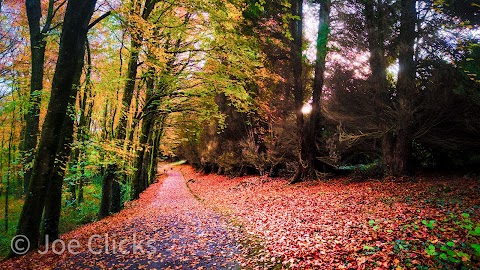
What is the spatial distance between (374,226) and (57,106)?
25.3 feet

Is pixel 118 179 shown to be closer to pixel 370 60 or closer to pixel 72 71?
pixel 72 71

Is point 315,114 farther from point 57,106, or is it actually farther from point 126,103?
point 57,106

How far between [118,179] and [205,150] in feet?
52.3

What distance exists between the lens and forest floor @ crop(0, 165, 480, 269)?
180 inches

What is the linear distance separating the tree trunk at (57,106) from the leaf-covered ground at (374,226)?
18.0 ft

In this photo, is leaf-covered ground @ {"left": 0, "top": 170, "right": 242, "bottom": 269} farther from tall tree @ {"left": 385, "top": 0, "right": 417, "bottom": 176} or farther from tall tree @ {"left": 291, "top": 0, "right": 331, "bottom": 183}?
tall tree @ {"left": 385, "top": 0, "right": 417, "bottom": 176}

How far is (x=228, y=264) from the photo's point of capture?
5.90 metres

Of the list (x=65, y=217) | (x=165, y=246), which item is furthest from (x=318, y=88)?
(x=65, y=217)

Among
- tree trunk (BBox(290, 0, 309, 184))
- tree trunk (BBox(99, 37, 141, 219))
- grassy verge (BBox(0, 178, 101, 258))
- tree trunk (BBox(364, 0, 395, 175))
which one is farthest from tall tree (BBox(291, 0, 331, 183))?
grassy verge (BBox(0, 178, 101, 258))

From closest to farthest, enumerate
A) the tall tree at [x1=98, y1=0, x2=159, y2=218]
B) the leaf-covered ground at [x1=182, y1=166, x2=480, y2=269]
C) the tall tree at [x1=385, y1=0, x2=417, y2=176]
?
the leaf-covered ground at [x1=182, y1=166, x2=480, y2=269] → the tall tree at [x1=385, y1=0, x2=417, y2=176] → the tall tree at [x1=98, y1=0, x2=159, y2=218]

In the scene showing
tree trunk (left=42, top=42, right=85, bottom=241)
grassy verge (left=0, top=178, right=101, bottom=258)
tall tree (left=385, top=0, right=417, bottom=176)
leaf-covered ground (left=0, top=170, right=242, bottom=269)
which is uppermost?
tall tree (left=385, top=0, right=417, bottom=176)

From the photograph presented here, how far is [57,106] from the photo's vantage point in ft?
21.2

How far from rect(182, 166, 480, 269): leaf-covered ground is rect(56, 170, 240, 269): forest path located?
83 centimetres

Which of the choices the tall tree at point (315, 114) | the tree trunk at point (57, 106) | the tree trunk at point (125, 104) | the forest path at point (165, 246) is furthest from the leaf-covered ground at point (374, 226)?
the tree trunk at point (57, 106)
